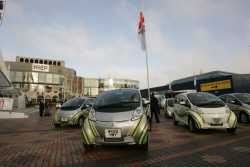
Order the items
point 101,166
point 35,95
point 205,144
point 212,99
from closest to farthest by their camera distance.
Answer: point 101,166
point 205,144
point 212,99
point 35,95

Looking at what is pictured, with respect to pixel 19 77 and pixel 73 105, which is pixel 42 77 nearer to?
pixel 19 77

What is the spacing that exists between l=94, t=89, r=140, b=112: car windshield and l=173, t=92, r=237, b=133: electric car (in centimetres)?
300

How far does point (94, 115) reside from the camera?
5.49 m

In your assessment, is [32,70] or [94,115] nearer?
[94,115]

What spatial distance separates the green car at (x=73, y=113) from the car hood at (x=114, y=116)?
5708mm

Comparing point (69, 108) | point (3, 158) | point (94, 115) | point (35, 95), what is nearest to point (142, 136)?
point (94, 115)

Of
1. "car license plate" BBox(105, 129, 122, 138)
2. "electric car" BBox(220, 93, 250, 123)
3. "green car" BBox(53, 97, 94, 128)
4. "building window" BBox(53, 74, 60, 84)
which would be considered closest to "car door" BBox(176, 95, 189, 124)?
"electric car" BBox(220, 93, 250, 123)

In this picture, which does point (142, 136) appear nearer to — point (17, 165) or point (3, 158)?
point (17, 165)

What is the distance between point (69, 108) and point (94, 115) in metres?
6.40

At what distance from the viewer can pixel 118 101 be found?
5.95 m

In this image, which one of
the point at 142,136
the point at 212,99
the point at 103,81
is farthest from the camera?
the point at 103,81

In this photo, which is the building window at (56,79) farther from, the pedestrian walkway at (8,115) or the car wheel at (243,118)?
the car wheel at (243,118)

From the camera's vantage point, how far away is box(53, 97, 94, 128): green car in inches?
434

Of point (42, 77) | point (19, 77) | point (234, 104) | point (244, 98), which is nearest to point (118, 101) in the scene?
point (234, 104)
